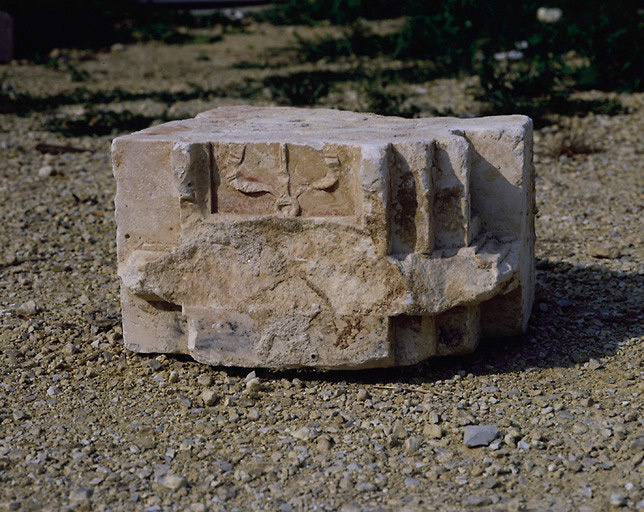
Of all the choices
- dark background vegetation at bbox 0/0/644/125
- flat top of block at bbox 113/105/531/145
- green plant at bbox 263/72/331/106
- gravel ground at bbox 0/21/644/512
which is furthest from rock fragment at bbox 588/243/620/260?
green plant at bbox 263/72/331/106

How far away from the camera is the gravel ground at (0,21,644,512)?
2803mm

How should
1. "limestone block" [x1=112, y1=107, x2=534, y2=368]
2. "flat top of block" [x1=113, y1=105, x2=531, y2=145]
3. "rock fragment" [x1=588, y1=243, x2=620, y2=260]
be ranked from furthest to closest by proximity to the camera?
1. "rock fragment" [x1=588, y1=243, x2=620, y2=260]
2. "flat top of block" [x1=113, y1=105, x2=531, y2=145]
3. "limestone block" [x1=112, y1=107, x2=534, y2=368]

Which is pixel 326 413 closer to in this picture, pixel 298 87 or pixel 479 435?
pixel 479 435

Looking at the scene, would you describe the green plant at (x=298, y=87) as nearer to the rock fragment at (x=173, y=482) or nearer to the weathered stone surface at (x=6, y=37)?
the weathered stone surface at (x=6, y=37)

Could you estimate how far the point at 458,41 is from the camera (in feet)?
27.8

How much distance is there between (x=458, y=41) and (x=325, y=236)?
567 cm

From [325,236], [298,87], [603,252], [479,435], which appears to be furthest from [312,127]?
[298,87]

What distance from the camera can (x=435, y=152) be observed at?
10.8ft

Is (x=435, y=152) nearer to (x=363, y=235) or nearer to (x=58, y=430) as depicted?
(x=363, y=235)

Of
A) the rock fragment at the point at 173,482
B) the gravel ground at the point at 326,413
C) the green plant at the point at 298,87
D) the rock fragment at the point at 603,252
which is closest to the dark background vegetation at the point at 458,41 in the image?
the green plant at the point at 298,87

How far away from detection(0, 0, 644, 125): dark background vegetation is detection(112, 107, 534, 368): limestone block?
11.2ft

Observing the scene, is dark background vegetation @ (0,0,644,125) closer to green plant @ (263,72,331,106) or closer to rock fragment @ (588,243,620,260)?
green plant @ (263,72,331,106)

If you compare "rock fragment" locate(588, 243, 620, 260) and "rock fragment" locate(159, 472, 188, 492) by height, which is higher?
"rock fragment" locate(588, 243, 620, 260)

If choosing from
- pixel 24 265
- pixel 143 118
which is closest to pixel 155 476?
pixel 24 265
